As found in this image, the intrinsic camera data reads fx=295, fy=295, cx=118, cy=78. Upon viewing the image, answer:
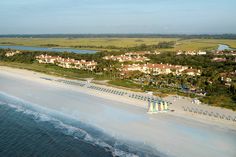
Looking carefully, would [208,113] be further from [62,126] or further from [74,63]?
[74,63]

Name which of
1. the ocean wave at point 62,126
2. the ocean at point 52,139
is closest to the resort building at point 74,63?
the ocean wave at point 62,126

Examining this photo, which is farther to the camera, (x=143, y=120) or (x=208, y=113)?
(x=208, y=113)

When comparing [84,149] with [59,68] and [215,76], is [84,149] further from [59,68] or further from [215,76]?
[59,68]

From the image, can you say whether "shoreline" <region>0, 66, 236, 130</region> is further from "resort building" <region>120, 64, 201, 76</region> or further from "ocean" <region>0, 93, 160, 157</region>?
"resort building" <region>120, 64, 201, 76</region>

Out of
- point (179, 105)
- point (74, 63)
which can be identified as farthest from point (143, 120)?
point (74, 63)

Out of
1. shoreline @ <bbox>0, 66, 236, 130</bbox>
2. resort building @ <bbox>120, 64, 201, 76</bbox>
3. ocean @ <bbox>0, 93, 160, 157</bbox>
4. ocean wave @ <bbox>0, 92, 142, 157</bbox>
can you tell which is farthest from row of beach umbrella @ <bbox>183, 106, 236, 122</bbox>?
resort building @ <bbox>120, 64, 201, 76</bbox>
